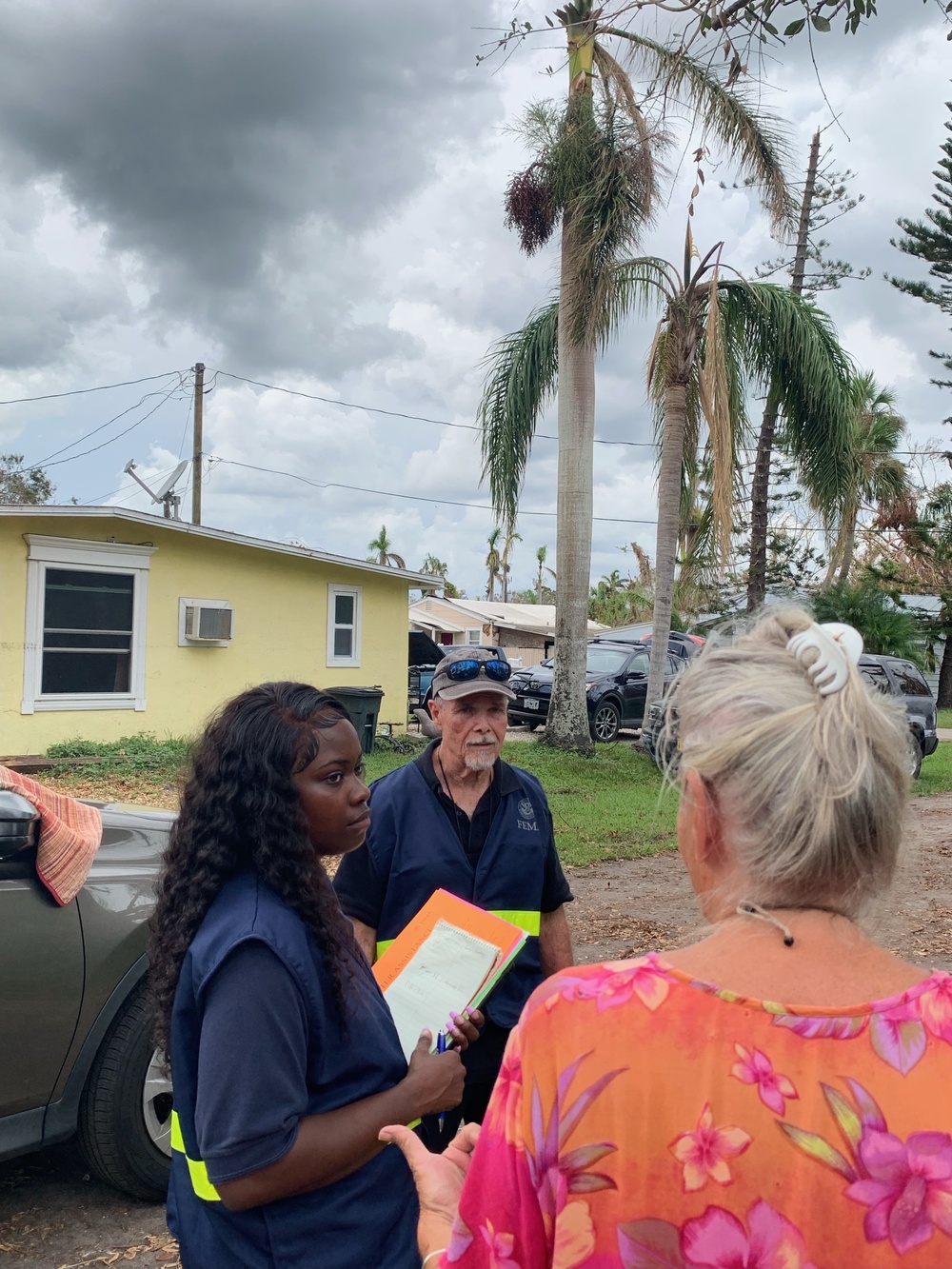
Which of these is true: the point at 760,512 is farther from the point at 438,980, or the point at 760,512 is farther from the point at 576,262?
the point at 438,980

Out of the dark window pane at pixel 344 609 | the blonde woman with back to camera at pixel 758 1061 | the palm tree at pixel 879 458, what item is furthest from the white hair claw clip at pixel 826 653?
the palm tree at pixel 879 458

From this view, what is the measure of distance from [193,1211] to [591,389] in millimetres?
13046

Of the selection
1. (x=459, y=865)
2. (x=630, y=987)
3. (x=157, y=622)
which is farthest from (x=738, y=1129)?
(x=157, y=622)

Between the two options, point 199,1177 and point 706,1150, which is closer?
point 706,1150

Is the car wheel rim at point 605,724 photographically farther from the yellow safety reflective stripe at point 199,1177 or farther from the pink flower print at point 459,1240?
the pink flower print at point 459,1240

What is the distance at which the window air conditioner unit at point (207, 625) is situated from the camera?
14.9 meters

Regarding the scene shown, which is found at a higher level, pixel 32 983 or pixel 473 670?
pixel 473 670

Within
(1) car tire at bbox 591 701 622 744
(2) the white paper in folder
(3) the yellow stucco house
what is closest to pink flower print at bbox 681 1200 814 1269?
(2) the white paper in folder

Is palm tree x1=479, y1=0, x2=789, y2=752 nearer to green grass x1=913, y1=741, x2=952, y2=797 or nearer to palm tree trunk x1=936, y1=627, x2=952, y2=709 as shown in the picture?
green grass x1=913, y1=741, x2=952, y2=797

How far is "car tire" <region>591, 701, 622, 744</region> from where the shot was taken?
18.6 metres

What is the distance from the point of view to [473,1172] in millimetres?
1155

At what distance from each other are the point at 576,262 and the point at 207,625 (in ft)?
24.5

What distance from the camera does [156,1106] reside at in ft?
11.3

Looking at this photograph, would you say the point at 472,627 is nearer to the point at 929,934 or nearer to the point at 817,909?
the point at 929,934
